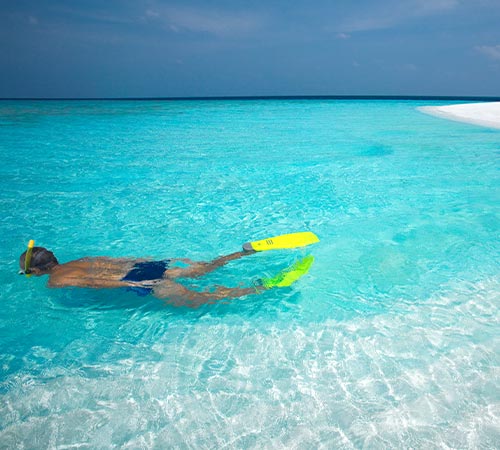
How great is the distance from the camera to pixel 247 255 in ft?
18.3

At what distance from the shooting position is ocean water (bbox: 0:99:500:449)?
2906mm

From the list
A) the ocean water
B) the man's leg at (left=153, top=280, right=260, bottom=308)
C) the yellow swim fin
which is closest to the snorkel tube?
the ocean water

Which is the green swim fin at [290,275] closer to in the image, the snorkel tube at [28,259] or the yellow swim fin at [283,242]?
the yellow swim fin at [283,242]

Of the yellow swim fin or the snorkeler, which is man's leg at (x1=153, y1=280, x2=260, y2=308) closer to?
the snorkeler

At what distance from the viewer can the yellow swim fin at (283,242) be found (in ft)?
17.9

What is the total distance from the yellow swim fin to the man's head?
262 centimetres

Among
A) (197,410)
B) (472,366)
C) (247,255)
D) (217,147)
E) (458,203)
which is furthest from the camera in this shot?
(217,147)

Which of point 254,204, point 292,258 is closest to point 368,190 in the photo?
point 254,204

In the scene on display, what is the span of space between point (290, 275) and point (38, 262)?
3272mm

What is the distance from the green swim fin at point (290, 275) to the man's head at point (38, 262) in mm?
2758

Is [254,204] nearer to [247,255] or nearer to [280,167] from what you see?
[247,255]

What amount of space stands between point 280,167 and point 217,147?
4227 mm

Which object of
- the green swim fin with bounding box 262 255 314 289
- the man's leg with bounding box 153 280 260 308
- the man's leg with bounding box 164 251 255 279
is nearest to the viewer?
the man's leg with bounding box 153 280 260 308

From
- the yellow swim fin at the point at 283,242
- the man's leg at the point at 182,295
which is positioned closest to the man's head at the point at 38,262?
the man's leg at the point at 182,295
